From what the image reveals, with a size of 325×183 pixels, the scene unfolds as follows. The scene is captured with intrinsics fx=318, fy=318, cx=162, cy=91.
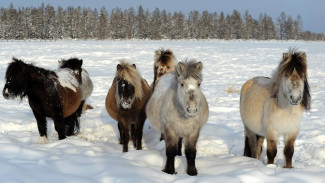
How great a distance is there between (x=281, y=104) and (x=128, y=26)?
9389 cm

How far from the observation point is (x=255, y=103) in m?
5.24

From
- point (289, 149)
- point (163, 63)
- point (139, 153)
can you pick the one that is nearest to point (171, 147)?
point (139, 153)

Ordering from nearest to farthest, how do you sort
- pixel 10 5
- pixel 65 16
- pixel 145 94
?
pixel 145 94, pixel 65 16, pixel 10 5

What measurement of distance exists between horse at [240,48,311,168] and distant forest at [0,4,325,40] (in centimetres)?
8023

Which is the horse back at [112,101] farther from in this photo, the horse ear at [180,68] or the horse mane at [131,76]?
the horse ear at [180,68]

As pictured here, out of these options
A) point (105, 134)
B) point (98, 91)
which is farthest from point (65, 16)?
point (105, 134)

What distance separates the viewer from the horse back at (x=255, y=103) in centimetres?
509

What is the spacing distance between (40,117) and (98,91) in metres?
6.81

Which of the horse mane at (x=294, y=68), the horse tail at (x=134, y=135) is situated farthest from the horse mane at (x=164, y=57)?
the horse mane at (x=294, y=68)

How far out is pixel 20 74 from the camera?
5.84 meters

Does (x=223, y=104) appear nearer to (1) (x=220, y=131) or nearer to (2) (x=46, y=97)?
(1) (x=220, y=131)

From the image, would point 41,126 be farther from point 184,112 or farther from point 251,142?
point 251,142

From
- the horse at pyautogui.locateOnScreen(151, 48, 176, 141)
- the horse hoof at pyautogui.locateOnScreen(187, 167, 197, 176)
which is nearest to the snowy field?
the horse hoof at pyautogui.locateOnScreen(187, 167, 197, 176)

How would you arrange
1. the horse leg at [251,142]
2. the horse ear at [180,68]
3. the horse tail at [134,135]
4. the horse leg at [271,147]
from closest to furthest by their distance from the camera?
1. the horse ear at [180,68]
2. the horse leg at [271,147]
3. the horse leg at [251,142]
4. the horse tail at [134,135]
